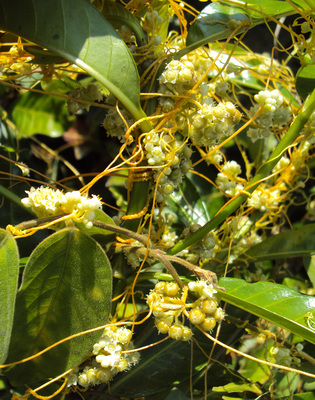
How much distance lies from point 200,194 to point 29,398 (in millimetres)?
665

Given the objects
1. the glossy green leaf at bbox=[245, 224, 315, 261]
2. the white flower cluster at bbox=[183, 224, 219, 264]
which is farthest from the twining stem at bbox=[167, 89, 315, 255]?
the glossy green leaf at bbox=[245, 224, 315, 261]

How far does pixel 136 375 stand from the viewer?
3.20 feet

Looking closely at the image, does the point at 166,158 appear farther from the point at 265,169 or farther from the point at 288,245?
the point at 288,245

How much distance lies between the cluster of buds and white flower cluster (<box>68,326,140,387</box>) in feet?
0.33

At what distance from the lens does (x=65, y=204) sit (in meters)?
0.68

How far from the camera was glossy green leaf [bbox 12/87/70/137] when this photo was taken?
1.29m

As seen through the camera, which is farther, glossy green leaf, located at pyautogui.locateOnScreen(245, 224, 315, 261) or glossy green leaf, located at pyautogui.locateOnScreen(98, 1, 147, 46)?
glossy green leaf, located at pyautogui.locateOnScreen(245, 224, 315, 261)

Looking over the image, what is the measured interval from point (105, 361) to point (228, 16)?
657mm

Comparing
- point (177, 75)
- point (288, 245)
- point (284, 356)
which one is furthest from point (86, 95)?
point (284, 356)

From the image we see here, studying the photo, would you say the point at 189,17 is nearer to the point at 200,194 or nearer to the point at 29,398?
the point at 200,194

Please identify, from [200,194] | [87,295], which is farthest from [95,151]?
[87,295]

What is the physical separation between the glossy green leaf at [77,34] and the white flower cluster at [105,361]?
1.29 ft

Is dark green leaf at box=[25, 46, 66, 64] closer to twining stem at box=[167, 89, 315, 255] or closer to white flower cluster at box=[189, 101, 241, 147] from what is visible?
white flower cluster at box=[189, 101, 241, 147]

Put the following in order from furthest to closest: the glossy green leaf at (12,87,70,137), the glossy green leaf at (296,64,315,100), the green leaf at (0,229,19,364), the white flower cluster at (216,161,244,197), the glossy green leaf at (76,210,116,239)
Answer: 1. the glossy green leaf at (12,87,70,137)
2. the white flower cluster at (216,161,244,197)
3. the glossy green leaf at (296,64,315,100)
4. the glossy green leaf at (76,210,116,239)
5. the green leaf at (0,229,19,364)
